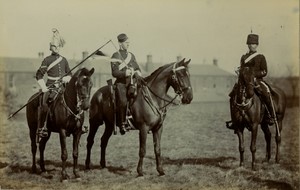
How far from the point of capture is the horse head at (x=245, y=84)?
16.5 ft

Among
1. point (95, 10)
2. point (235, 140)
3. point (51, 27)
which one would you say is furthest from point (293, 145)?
point (51, 27)

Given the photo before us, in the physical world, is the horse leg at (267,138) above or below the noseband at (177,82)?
Answer: below

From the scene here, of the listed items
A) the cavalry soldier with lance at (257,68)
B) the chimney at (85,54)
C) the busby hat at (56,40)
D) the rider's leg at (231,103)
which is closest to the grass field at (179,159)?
the rider's leg at (231,103)

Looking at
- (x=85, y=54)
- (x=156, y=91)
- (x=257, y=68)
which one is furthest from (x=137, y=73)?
(x=257, y=68)

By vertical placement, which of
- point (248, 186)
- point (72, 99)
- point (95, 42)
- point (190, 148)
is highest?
point (95, 42)

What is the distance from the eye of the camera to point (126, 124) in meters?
5.20

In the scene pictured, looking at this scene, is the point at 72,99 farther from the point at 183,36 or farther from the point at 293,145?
the point at 293,145

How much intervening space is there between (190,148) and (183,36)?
121 centimetres

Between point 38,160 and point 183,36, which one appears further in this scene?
point 38,160

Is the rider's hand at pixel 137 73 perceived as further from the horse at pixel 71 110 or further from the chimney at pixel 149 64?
the horse at pixel 71 110

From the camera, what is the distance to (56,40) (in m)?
5.42

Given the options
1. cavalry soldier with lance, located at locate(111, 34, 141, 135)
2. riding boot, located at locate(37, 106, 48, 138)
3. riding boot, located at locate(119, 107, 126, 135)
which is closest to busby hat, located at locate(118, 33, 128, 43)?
cavalry soldier with lance, located at locate(111, 34, 141, 135)

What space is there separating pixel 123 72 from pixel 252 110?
1413mm

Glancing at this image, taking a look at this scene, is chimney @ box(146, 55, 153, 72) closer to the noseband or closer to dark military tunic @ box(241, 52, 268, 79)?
the noseband
